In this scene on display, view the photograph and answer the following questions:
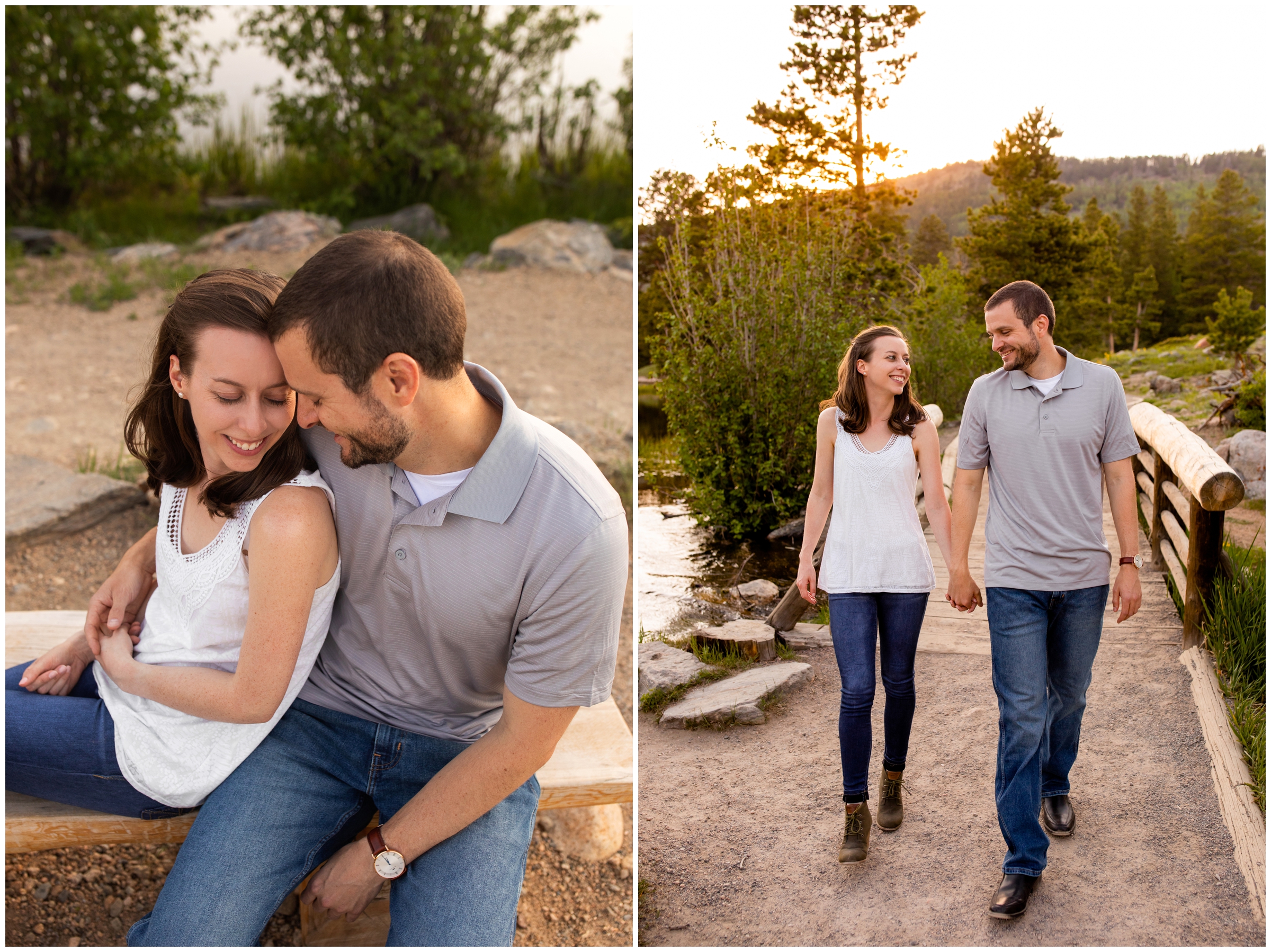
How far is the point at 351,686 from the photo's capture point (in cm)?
215

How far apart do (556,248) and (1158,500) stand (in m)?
6.33

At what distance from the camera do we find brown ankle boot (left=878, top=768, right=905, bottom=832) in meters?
2.40

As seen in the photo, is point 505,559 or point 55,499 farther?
point 55,499

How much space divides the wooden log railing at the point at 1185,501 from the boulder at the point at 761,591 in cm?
105

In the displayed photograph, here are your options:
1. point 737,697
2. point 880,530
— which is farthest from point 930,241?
point 737,697

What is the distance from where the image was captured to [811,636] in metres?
2.79

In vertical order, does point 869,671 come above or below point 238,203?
below

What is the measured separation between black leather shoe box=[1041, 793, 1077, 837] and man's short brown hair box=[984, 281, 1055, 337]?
1.12 metres

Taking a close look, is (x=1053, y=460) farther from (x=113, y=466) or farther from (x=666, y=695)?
(x=113, y=466)

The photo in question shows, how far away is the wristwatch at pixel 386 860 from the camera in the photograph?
1966 mm

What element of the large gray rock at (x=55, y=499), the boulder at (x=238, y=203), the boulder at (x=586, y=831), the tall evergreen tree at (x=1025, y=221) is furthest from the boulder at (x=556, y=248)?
the tall evergreen tree at (x=1025, y=221)

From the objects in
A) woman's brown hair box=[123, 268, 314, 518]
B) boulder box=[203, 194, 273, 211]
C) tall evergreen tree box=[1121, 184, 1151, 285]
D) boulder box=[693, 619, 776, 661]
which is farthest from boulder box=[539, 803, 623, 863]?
boulder box=[203, 194, 273, 211]

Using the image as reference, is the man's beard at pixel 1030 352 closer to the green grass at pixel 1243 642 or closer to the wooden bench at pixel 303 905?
the green grass at pixel 1243 642

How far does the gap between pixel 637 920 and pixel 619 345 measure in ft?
16.8
